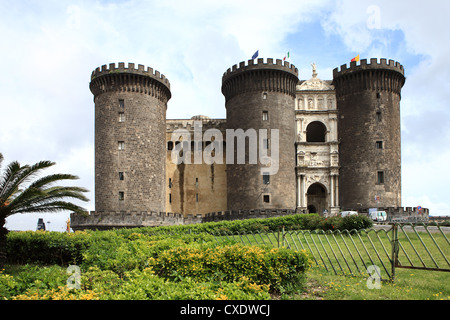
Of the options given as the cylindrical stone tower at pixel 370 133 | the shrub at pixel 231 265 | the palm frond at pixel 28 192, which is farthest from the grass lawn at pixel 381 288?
the cylindrical stone tower at pixel 370 133

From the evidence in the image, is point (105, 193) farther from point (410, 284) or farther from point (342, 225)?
point (410, 284)

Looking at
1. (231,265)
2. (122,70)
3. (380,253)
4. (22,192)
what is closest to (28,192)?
(22,192)

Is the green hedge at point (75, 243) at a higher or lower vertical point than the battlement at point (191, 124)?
lower

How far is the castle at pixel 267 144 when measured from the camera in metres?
36.9

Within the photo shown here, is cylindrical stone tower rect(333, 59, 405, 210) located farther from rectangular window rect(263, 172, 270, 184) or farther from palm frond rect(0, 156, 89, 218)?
palm frond rect(0, 156, 89, 218)

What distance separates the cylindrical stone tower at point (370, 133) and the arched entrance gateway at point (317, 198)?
288cm

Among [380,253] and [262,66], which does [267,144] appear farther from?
[380,253]

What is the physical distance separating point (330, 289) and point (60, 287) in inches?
270

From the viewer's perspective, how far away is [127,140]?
3734 cm

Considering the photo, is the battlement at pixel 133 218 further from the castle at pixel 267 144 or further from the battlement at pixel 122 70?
the battlement at pixel 122 70

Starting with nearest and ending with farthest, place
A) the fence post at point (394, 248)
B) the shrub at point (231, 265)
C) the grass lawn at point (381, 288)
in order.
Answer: the grass lawn at point (381, 288), the shrub at point (231, 265), the fence post at point (394, 248)

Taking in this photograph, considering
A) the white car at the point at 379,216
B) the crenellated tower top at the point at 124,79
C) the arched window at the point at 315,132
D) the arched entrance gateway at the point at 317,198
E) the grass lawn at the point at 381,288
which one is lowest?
the grass lawn at the point at 381,288

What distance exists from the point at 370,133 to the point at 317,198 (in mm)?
8453

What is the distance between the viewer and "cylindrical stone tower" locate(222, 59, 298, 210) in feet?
124
